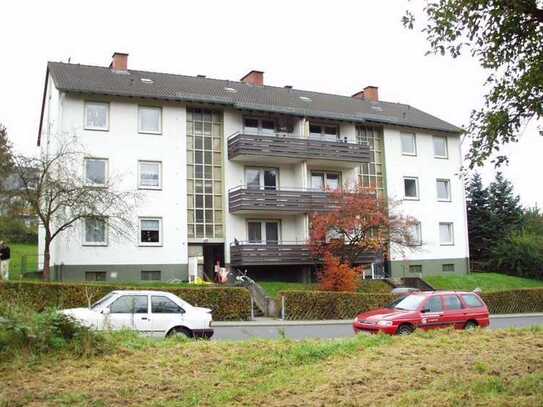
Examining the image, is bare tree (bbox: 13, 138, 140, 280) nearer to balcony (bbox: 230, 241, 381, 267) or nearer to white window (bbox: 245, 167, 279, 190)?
balcony (bbox: 230, 241, 381, 267)

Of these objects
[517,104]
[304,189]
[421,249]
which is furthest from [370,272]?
[517,104]

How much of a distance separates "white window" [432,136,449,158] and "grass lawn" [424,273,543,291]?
28.4 feet

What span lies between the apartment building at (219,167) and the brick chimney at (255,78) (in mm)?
838

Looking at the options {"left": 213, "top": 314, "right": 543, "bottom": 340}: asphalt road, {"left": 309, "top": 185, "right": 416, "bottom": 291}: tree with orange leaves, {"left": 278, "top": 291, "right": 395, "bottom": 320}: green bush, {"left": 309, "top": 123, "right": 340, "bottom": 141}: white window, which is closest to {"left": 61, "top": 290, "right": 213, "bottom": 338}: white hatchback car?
{"left": 213, "top": 314, "right": 543, "bottom": 340}: asphalt road

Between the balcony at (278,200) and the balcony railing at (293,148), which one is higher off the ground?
the balcony railing at (293,148)

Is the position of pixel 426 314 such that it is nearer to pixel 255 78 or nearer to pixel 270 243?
pixel 270 243

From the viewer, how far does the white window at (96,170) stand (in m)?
32.8

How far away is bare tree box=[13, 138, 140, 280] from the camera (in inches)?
1097

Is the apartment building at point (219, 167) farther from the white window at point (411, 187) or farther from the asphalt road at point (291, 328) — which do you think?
the asphalt road at point (291, 328)

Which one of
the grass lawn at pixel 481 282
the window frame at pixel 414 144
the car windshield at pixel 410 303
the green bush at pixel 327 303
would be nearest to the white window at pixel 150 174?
the green bush at pixel 327 303

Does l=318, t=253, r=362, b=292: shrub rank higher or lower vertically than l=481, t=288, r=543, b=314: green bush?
higher

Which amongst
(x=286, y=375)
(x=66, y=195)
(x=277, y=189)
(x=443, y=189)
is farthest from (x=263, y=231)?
(x=286, y=375)

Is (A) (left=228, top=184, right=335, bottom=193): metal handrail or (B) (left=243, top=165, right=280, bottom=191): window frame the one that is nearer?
(A) (left=228, top=184, right=335, bottom=193): metal handrail

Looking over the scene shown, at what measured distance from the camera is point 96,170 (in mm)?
33125
